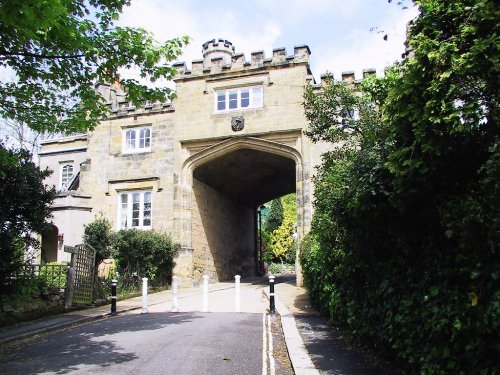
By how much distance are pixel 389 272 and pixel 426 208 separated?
116cm

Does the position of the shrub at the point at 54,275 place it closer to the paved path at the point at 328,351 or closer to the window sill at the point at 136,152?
the paved path at the point at 328,351

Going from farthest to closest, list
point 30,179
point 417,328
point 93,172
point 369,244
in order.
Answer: point 93,172
point 30,179
point 369,244
point 417,328

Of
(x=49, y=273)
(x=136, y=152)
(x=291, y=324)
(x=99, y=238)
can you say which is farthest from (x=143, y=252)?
(x=291, y=324)

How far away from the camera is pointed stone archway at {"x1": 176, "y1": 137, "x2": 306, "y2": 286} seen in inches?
832

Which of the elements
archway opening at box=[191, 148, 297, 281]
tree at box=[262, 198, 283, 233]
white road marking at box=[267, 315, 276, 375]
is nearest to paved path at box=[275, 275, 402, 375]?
white road marking at box=[267, 315, 276, 375]

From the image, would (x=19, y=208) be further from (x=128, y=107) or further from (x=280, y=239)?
(x=280, y=239)

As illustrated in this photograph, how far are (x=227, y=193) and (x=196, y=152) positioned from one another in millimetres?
5754

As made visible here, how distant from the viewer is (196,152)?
2184 centimetres

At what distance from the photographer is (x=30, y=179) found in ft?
38.0

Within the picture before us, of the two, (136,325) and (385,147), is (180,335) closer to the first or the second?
(136,325)

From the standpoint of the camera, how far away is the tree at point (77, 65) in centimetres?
852

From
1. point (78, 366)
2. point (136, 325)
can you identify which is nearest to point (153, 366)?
point (78, 366)

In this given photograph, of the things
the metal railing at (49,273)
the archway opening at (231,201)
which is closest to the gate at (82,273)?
the metal railing at (49,273)

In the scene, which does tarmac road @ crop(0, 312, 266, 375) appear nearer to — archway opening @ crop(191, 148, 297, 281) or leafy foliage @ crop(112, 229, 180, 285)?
leafy foliage @ crop(112, 229, 180, 285)
